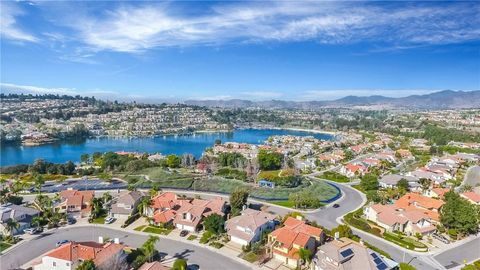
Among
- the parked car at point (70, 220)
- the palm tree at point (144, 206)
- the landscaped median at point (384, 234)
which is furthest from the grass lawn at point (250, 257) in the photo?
the parked car at point (70, 220)

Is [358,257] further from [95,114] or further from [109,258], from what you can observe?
[95,114]

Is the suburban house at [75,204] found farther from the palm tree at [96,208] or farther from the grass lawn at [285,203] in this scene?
the grass lawn at [285,203]

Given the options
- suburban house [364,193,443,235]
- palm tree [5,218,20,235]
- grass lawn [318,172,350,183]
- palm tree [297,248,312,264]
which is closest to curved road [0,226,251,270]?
palm tree [5,218,20,235]

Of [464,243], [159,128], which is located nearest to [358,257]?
[464,243]

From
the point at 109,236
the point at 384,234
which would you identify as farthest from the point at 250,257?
the point at 384,234

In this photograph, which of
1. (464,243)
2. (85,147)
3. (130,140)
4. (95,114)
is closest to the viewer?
(464,243)

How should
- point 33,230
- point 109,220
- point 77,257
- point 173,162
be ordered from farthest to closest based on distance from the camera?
point 173,162 < point 109,220 < point 33,230 < point 77,257

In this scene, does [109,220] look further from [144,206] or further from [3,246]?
[3,246]
